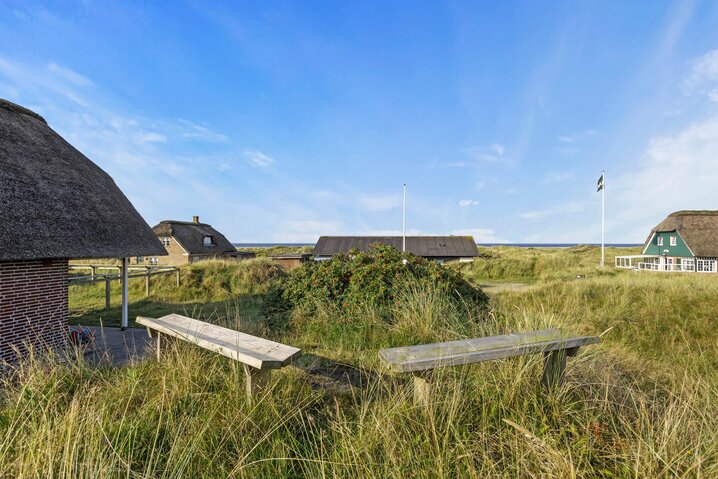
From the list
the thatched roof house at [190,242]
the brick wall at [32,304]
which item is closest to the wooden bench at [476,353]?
the brick wall at [32,304]

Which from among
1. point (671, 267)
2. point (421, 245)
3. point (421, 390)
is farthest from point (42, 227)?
point (671, 267)

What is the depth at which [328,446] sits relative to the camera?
2494mm

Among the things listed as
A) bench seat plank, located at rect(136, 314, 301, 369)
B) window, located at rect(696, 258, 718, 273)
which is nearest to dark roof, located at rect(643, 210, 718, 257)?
window, located at rect(696, 258, 718, 273)

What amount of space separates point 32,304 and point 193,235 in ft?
89.2

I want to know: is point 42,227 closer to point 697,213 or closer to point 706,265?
point 706,265

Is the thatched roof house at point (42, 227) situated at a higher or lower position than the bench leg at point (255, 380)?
higher

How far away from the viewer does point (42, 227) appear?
6.07m

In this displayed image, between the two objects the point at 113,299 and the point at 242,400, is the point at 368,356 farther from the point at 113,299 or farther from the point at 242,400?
the point at 113,299

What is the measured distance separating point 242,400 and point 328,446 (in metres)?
0.83

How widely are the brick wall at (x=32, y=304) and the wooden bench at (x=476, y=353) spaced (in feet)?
20.4

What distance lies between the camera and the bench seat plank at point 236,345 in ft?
9.34

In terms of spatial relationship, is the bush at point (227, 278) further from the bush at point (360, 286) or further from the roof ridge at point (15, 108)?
the roof ridge at point (15, 108)

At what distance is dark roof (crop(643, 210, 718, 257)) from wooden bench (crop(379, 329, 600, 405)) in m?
30.9

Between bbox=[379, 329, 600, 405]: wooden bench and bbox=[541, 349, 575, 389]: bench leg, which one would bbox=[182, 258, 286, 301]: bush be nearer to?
bbox=[379, 329, 600, 405]: wooden bench
